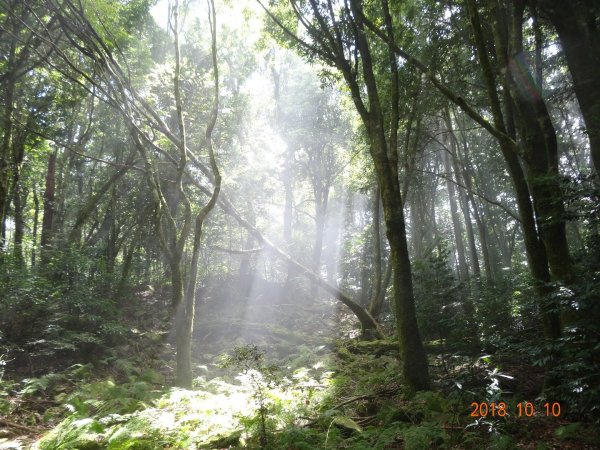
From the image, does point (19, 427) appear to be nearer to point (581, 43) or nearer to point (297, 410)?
point (297, 410)

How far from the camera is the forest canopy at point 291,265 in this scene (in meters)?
4.29

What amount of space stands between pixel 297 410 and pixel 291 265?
6.67m

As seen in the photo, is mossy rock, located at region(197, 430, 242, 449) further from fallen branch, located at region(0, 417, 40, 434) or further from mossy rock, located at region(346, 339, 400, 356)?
mossy rock, located at region(346, 339, 400, 356)

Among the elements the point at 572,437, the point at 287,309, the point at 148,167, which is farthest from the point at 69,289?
the point at 572,437

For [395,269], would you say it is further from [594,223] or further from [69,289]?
[69,289]

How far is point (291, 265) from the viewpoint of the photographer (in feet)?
36.9

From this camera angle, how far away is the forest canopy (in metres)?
4.29

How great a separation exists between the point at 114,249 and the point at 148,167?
887 centimetres

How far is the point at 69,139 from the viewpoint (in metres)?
13.4
